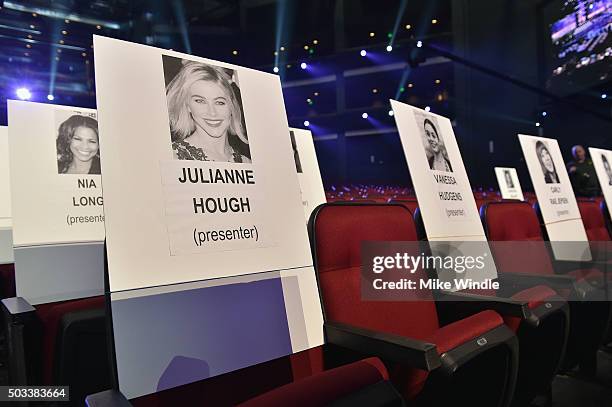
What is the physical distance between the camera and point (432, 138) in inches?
80.2

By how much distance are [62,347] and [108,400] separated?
543 mm

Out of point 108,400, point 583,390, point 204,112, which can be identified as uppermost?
point 204,112

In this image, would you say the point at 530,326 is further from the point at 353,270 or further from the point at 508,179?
the point at 508,179

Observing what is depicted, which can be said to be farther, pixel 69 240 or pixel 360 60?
pixel 360 60

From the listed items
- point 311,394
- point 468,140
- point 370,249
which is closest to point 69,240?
point 370,249

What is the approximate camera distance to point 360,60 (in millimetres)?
11055

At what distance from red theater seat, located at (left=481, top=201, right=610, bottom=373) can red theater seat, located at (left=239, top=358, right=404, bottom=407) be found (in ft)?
4.67

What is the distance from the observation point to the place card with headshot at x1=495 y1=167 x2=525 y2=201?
5941 millimetres

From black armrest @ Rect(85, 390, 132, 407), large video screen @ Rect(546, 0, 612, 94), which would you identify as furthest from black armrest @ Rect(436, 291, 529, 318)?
large video screen @ Rect(546, 0, 612, 94)

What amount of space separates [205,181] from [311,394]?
0.59m

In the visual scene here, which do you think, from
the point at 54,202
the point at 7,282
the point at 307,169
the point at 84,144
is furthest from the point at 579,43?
the point at 7,282

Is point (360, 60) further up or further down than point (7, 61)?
further up

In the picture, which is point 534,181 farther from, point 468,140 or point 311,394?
point 468,140

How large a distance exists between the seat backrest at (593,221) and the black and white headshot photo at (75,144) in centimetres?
325
